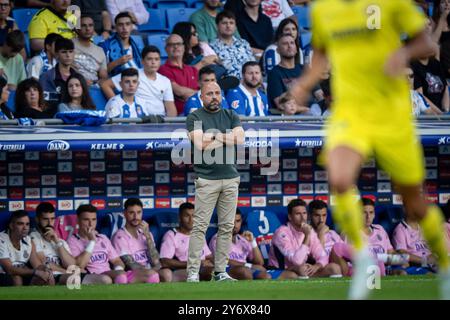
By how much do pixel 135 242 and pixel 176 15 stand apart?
12.4 feet

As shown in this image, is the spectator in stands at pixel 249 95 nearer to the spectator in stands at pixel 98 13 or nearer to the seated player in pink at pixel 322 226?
the seated player in pink at pixel 322 226

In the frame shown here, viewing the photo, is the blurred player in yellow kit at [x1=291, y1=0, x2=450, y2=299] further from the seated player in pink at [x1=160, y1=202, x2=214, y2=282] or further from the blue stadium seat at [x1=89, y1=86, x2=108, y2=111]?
the blue stadium seat at [x1=89, y1=86, x2=108, y2=111]

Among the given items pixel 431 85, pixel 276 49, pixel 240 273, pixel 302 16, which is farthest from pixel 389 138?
pixel 302 16

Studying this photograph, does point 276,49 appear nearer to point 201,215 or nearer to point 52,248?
point 201,215

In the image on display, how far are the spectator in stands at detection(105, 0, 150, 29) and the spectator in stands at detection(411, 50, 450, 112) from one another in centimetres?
327

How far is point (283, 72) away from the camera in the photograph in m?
12.4

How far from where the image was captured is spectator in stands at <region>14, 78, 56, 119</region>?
36.9 feet

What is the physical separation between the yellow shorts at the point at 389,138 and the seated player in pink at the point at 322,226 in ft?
15.7

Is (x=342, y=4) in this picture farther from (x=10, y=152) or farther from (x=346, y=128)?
(x=10, y=152)

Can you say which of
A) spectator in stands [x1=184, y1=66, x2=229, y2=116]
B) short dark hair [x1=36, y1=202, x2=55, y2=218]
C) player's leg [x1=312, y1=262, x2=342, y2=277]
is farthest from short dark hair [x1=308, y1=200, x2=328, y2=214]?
short dark hair [x1=36, y1=202, x2=55, y2=218]

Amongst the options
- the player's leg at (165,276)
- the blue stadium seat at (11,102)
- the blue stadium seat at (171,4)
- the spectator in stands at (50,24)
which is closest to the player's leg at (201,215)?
the player's leg at (165,276)

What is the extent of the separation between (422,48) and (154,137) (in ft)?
14.3

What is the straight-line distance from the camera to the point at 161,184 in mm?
12023

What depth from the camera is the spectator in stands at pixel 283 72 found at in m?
12.3
